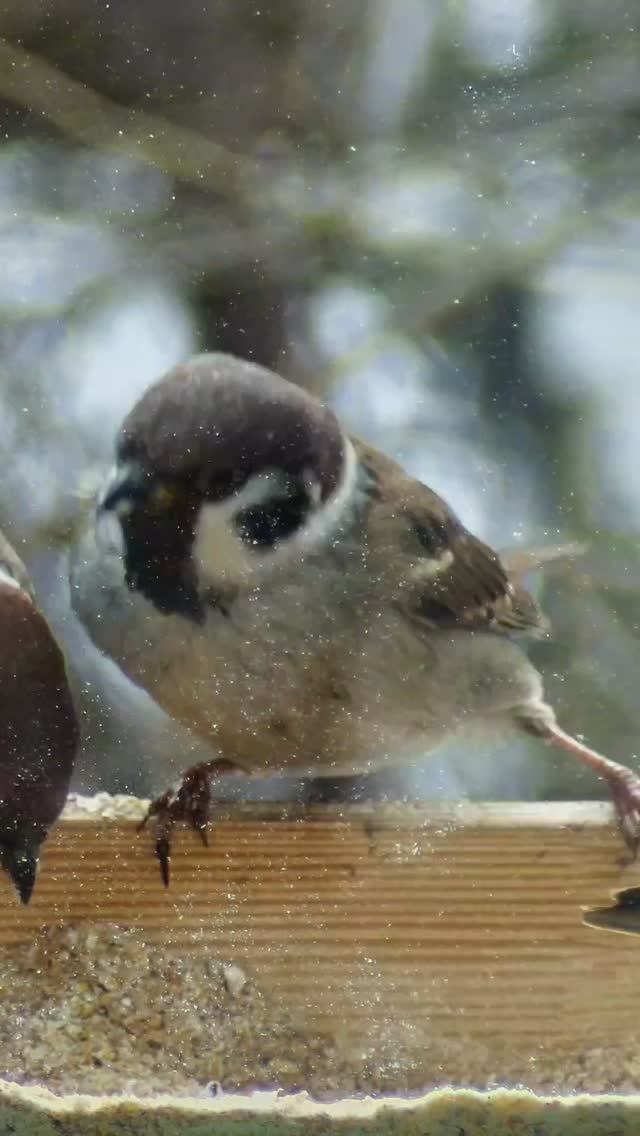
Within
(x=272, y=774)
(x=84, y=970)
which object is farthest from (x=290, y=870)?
(x=84, y=970)

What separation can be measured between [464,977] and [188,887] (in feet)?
0.67

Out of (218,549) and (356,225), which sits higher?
(356,225)

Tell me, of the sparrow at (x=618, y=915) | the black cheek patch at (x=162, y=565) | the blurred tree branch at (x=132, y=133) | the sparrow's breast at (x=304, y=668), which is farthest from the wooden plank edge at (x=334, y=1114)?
the blurred tree branch at (x=132, y=133)

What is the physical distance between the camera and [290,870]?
82cm

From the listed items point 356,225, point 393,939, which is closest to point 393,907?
point 393,939

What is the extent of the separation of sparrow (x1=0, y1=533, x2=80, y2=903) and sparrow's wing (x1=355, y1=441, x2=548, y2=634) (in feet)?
0.78

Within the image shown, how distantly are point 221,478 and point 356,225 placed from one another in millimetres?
170

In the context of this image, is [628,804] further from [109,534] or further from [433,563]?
[109,534]

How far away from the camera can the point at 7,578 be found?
0.82 metres

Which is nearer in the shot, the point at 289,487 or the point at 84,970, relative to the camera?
the point at 289,487

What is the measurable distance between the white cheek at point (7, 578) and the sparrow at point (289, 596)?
1.8 inches

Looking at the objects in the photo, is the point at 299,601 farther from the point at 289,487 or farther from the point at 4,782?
the point at 4,782

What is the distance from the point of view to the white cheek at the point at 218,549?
73 cm

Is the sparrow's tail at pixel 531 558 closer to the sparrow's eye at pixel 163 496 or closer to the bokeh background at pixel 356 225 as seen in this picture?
the bokeh background at pixel 356 225
